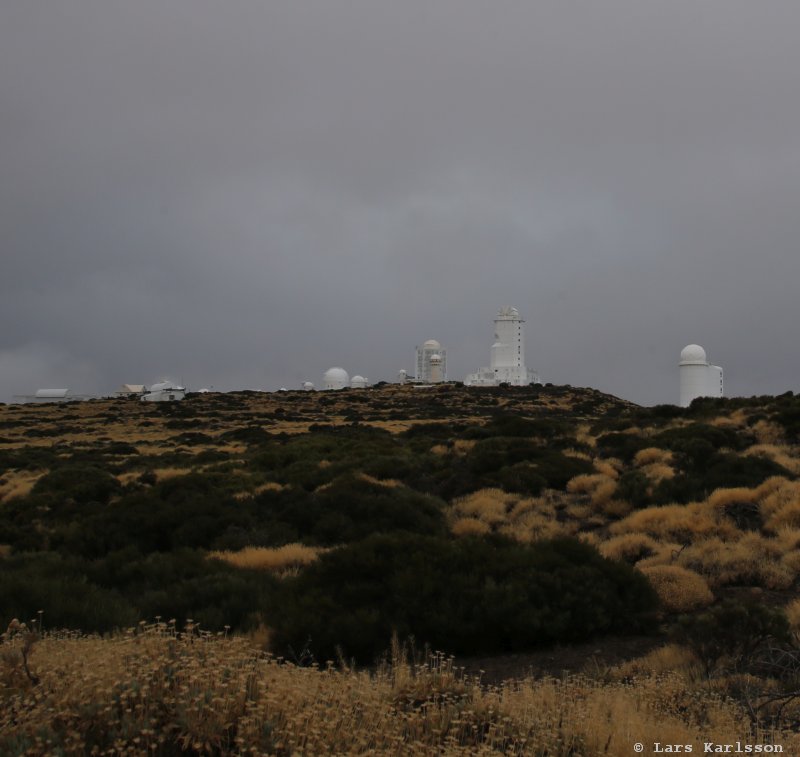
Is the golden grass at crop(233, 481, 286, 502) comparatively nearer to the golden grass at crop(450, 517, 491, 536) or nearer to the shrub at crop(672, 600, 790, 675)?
the golden grass at crop(450, 517, 491, 536)

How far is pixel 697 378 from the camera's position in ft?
164

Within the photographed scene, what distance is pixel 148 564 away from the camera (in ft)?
37.3

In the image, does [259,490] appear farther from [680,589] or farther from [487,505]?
[680,589]

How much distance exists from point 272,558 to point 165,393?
64.0m

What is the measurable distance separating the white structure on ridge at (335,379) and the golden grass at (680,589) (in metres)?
79.0

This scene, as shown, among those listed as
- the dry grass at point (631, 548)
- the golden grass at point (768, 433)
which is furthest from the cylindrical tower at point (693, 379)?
the dry grass at point (631, 548)

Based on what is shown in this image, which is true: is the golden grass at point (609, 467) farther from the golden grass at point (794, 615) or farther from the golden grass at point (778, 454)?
the golden grass at point (794, 615)

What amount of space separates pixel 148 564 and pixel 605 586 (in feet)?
21.3

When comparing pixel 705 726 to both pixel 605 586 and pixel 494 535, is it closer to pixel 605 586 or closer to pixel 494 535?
pixel 605 586

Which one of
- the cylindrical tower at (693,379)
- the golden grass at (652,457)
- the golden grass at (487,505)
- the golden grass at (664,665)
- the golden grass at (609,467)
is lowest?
the golden grass at (664,665)

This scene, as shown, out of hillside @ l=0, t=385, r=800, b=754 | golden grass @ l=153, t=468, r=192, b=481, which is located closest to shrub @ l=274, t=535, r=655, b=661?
hillside @ l=0, t=385, r=800, b=754

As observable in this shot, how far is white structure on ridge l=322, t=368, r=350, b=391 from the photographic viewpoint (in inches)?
3494

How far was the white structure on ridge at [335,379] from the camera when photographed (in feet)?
291

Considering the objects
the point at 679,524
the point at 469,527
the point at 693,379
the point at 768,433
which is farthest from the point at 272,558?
the point at 693,379
